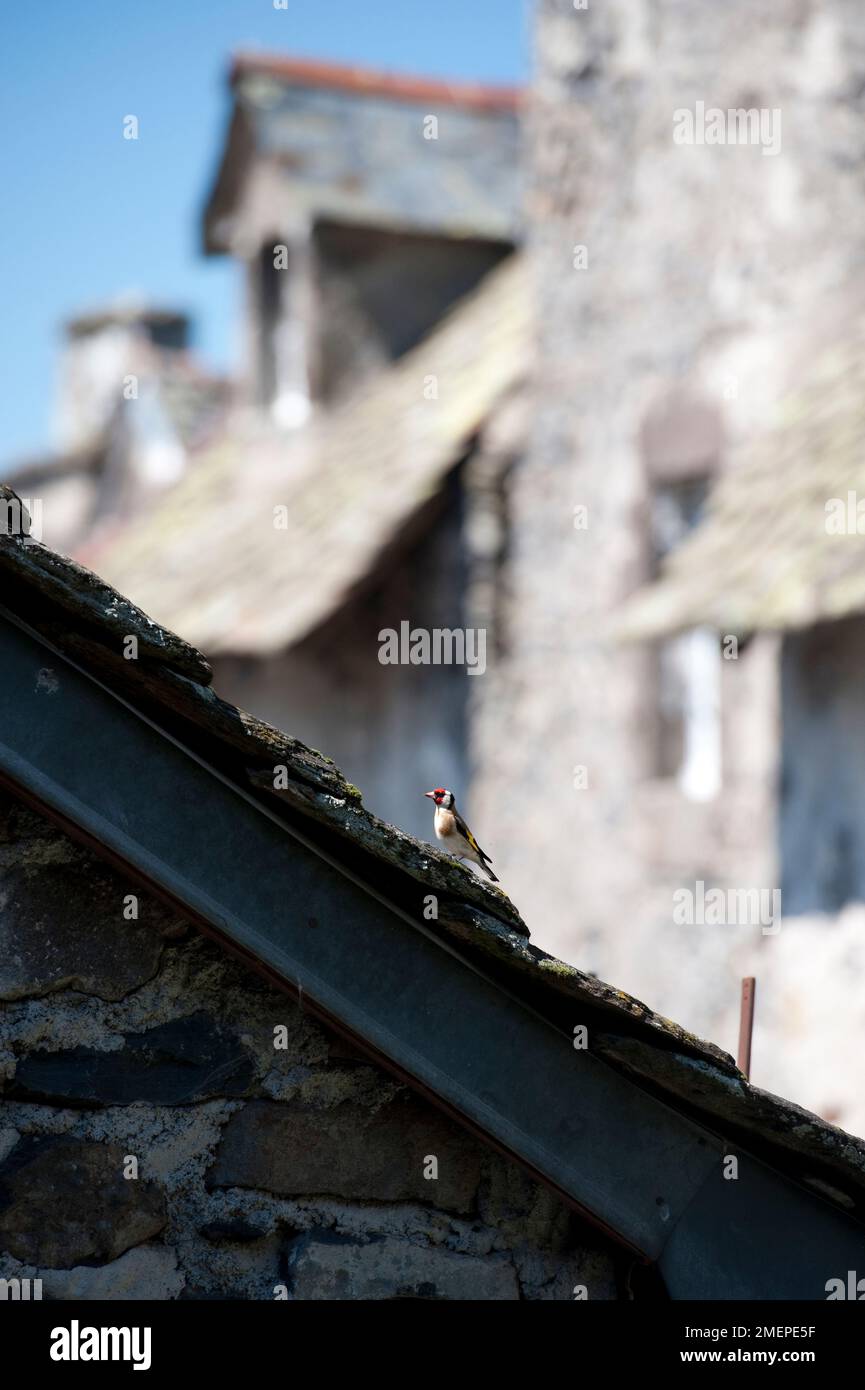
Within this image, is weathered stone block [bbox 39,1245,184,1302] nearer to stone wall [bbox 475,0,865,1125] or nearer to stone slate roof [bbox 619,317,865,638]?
stone slate roof [bbox 619,317,865,638]

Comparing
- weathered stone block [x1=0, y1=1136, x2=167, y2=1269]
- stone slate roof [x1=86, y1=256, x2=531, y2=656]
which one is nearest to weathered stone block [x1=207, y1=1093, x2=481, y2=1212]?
weathered stone block [x1=0, y1=1136, x2=167, y2=1269]

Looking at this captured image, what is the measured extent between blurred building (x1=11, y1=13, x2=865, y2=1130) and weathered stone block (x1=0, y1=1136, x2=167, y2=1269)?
14.6 ft

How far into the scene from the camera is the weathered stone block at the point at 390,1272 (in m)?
2.74

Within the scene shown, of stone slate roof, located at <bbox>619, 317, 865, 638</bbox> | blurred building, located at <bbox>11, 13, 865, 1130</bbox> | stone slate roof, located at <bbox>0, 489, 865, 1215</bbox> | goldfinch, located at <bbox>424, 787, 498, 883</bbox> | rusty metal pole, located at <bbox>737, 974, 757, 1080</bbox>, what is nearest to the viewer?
stone slate roof, located at <bbox>0, 489, 865, 1215</bbox>

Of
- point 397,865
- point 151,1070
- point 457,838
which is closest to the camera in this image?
point 397,865

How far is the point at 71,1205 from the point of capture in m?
2.67

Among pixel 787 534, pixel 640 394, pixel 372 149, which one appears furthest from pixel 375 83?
pixel 787 534

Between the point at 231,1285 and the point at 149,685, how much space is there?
A: 2.95ft

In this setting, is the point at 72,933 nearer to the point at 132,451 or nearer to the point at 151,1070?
the point at 151,1070

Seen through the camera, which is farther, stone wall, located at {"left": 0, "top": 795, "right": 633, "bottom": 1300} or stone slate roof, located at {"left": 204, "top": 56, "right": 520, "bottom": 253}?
stone slate roof, located at {"left": 204, "top": 56, "right": 520, "bottom": 253}

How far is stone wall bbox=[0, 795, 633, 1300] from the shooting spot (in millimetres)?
2680

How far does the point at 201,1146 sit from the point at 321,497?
919 cm

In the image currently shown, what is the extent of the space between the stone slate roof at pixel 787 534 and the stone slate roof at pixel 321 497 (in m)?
1.95
